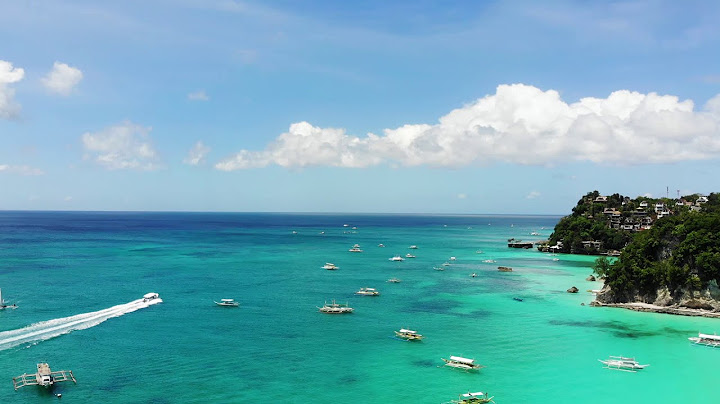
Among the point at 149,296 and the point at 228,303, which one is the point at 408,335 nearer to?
the point at 228,303

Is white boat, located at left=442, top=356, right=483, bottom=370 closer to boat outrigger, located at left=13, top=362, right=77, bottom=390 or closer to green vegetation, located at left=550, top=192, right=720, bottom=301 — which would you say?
boat outrigger, located at left=13, top=362, right=77, bottom=390

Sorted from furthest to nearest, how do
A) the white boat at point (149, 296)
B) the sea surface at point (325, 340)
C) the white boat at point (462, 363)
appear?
1. the white boat at point (149, 296)
2. the white boat at point (462, 363)
3. the sea surface at point (325, 340)

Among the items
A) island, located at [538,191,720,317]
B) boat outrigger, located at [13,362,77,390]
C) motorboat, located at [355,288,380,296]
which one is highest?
island, located at [538,191,720,317]

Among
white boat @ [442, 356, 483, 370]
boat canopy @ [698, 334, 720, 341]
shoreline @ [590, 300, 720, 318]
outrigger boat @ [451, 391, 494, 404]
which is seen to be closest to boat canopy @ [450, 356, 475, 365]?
white boat @ [442, 356, 483, 370]

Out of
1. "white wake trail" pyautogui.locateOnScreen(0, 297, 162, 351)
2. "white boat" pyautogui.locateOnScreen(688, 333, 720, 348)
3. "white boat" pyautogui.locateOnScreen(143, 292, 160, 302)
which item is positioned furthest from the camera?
"white boat" pyautogui.locateOnScreen(143, 292, 160, 302)

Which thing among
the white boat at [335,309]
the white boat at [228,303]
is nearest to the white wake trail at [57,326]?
the white boat at [228,303]

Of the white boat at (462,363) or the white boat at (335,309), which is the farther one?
the white boat at (335,309)

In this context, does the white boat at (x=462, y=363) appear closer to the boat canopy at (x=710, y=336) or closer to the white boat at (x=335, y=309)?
the white boat at (x=335, y=309)
